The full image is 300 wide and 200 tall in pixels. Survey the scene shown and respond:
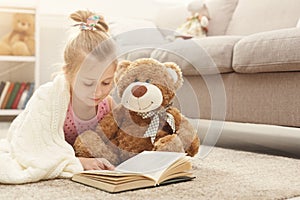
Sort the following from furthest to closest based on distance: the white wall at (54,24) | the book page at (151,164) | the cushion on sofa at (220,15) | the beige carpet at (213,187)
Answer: the white wall at (54,24) → the cushion on sofa at (220,15) → the book page at (151,164) → the beige carpet at (213,187)

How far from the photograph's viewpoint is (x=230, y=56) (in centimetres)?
203

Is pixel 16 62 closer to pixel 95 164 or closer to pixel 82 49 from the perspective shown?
pixel 82 49

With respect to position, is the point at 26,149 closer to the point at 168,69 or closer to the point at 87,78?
the point at 87,78

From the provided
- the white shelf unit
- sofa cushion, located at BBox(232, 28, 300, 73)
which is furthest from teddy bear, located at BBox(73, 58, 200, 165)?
the white shelf unit

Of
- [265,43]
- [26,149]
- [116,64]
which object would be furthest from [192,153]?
[265,43]

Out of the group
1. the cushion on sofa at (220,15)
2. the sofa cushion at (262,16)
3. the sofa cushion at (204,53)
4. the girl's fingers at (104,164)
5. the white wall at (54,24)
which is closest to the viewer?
the girl's fingers at (104,164)

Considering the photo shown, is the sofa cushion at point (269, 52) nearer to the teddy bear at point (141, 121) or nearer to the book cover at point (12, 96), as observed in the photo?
the teddy bear at point (141, 121)

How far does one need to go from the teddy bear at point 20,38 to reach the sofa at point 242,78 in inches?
43.4

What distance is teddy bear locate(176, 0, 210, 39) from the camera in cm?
293

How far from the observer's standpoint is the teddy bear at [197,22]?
9.62 feet

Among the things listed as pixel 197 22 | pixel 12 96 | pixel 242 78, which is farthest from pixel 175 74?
pixel 12 96

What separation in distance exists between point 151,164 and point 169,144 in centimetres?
13

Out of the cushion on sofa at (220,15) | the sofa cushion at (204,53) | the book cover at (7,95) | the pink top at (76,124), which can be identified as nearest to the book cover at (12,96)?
the book cover at (7,95)

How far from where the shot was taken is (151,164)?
1.21 metres
